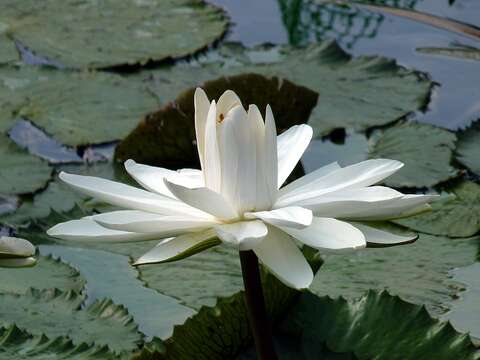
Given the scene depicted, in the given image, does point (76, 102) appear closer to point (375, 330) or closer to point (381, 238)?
point (375, 330)

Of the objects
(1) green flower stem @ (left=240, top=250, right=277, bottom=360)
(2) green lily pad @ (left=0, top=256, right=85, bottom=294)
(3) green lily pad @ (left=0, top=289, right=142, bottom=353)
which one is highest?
(1) green flower stem @ (left=240, top=250, right=277, bottom=360)

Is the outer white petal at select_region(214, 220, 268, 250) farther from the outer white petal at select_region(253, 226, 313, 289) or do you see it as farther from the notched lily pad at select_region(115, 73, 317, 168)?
the notched lily pad at select_region(115, 73, 317, 168)

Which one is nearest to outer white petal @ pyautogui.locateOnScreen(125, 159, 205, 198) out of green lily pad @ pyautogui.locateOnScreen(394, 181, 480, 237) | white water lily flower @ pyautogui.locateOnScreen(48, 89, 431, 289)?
white water lily flower @ pyautogui.locateOnScreen(48, 89, 431, 289)

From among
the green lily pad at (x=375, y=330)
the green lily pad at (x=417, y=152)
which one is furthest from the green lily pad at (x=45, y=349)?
the green lily pad at (x=417, y=152)

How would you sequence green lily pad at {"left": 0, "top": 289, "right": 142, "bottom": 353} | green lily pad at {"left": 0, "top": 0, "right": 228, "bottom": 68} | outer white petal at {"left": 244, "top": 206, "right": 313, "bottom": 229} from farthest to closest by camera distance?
green lily pad at {"left": 0, "top": 0, "right": 228, "bottom": 68} < green lily pad at {"left": 0, "top": 289, "right": 142, "bottom": 353} < outer white petal at {"left": 244, "top": 206, "right": 313, "bottom": 229}

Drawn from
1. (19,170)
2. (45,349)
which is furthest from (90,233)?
(19,170)

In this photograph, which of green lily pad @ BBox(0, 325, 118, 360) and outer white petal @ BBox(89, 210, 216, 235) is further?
green lily pad @ BBox(0, 325, 118, 360)

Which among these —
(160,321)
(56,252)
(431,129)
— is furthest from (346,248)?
(431,129)
